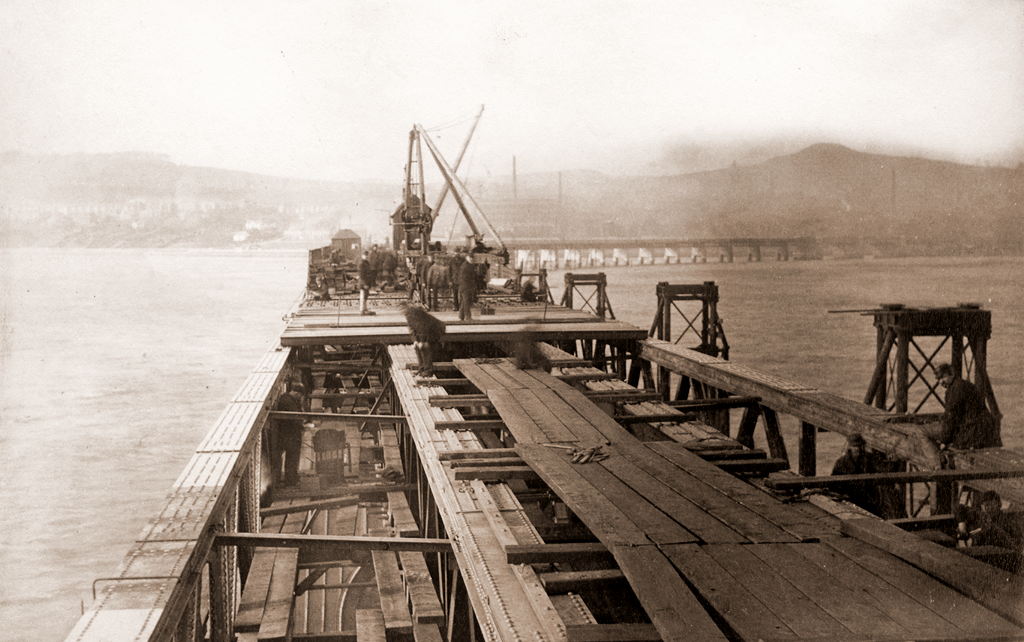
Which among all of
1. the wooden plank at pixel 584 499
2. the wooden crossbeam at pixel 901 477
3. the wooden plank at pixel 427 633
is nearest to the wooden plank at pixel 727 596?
the wooden plank at pixel 584 499

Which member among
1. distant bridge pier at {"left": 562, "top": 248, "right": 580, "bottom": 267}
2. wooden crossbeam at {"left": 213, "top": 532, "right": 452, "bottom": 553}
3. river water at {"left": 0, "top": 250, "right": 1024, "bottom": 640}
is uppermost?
distant bridge pier at {"left": 562, "top": 248, "right": 580, "bottom": 267}

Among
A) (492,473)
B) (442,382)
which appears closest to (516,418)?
(492,473)

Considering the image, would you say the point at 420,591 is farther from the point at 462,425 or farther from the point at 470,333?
the point at 470,333

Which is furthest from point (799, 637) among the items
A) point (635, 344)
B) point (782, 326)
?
point (782, 326)

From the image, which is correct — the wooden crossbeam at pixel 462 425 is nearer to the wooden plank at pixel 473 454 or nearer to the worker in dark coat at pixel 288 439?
the wooden plank at pixel 473 454

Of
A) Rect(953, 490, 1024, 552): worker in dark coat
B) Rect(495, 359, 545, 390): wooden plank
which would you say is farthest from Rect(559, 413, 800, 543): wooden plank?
Rect(953, 490, 1024, 552): worker in dark coat

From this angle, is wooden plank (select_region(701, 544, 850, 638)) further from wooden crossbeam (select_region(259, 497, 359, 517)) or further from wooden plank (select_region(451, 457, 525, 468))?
wooden crossbeam (select_region(259, 497, 359, 517))

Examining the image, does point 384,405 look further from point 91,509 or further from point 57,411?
point 57,411
